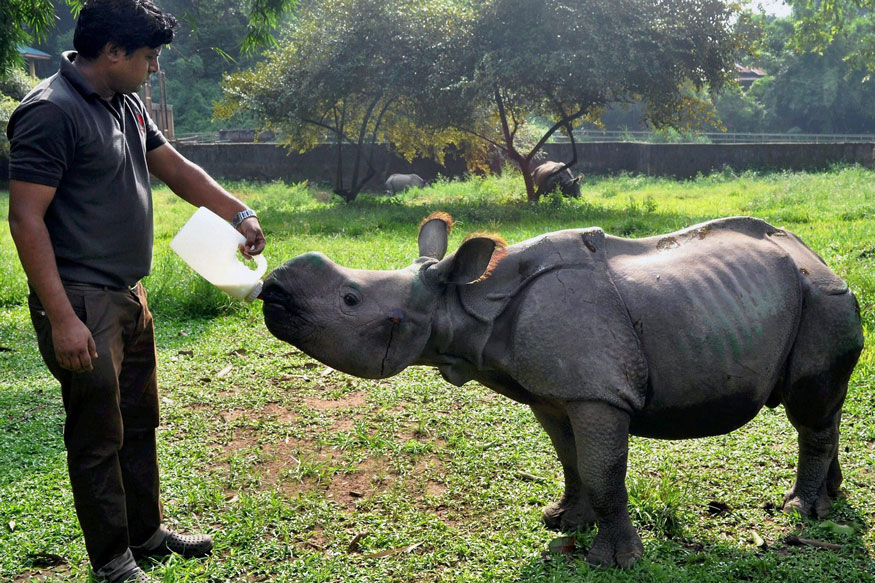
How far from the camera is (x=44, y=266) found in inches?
123

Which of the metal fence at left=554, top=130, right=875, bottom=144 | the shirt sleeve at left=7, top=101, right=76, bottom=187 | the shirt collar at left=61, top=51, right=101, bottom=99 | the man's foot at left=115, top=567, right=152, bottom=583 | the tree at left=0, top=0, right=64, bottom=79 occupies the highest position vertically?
the tree at left=0, top=0, right=64, bottom=79

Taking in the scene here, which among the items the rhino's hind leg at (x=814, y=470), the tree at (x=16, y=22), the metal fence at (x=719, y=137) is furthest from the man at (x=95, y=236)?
the metal fence at (x=719, y=137)

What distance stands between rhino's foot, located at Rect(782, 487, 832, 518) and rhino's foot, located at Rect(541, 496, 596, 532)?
3.09ft

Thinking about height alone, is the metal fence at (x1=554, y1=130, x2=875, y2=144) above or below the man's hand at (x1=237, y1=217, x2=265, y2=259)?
below

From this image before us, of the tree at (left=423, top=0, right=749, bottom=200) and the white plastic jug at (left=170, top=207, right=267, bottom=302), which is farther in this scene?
the tree at (left=423, top=0, right=749, bottom=200)

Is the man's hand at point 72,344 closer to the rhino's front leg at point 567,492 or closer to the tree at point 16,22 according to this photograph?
the rhino's front leg at point 567,492

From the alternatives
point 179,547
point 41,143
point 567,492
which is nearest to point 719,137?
point 567,492

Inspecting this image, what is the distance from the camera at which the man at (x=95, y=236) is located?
312cm

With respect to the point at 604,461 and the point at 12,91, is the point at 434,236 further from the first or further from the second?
the point at 12,91

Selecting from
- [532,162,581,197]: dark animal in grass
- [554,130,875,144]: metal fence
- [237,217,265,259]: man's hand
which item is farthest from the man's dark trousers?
[554,130,875,144]: metal fence

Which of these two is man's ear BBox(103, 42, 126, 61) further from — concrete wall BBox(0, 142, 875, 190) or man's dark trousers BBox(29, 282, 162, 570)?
concrete wall BBox(0, 142, 875, 190)

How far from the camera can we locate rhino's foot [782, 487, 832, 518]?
4.08 m

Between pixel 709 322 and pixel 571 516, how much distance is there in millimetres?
1134

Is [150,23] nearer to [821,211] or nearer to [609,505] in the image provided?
[609,505]
